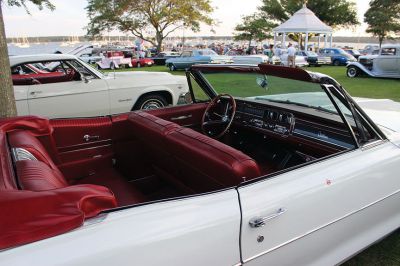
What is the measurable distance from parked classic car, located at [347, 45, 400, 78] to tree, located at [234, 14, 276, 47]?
105 feet

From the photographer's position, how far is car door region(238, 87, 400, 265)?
5.28 ft

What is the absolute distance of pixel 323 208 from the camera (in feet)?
6.09

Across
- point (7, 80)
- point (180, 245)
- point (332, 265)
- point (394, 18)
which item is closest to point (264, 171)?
point (332, 265)

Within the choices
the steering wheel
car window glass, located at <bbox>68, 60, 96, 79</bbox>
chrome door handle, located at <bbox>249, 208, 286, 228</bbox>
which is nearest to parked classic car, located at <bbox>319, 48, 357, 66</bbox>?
car window glass, located at <bbox>68, 60, 96, 79</bbox>

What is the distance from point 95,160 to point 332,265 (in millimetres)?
1920

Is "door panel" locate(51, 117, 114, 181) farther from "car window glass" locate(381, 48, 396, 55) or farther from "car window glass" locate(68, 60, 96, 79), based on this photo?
"car window glass" locate(381, 48, 396, 55)

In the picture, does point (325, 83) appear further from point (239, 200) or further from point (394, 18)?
point (394, 18)

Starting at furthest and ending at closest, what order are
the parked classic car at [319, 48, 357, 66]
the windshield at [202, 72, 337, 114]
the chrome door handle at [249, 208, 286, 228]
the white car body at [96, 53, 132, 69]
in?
the white car body at [96, 53, 132, 69], the parked classic car at [319, 48, 357, 66], the windshield at [202, 72, 337, 114], the chrome door handle at [249, 208, 286, 228]

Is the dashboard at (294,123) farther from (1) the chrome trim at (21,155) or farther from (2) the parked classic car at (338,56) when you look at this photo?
(2) the parked classic car at (338,56)

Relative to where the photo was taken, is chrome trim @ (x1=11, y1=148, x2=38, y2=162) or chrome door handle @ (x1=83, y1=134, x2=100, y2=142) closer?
chrome trim @ (x1=11, y1=148, x2=38, y2=162)

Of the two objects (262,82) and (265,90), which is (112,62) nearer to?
(265,90)

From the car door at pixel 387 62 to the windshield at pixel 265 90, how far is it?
13.6m

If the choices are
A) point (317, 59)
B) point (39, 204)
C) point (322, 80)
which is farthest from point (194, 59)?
point (39, 204)

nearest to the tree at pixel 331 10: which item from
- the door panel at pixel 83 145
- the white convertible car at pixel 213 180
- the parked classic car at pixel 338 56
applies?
the parked classic car at pixel 338 56
